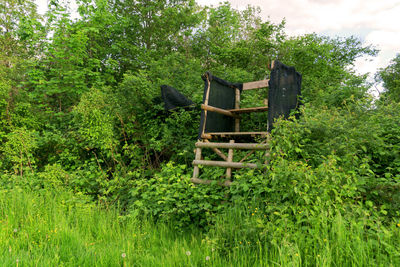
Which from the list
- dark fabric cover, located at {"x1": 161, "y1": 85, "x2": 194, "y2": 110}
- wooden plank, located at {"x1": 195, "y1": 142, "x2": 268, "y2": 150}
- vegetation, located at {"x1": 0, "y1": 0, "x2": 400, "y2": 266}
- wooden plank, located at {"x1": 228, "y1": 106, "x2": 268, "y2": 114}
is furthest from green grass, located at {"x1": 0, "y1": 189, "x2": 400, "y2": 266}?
dark fabric cover, located at {"x1": 161, "y1": 85, "x2": 194, "y2": 110}

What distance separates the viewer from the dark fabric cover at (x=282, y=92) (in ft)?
13.7

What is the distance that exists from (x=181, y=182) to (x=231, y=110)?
2166 mm

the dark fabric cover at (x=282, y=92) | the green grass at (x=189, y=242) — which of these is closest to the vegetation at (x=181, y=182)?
the green grass at (x=189, y=242)

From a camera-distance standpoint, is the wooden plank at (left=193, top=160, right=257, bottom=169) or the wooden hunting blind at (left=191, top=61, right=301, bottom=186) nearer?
the wooden plank at (left=193, top=160, right=257, bottom=169)

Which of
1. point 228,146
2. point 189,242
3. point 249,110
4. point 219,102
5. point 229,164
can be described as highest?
point 219,102

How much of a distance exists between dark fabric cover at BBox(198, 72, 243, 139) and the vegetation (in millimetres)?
579

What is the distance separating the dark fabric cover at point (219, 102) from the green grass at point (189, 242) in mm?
2274

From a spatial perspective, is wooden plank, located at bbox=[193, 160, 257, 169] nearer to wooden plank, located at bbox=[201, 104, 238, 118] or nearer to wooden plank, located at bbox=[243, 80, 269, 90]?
wooden plank, located at bbox=[201, 104, 238, 118]

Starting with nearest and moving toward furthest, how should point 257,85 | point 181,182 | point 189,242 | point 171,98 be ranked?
1. point 189,242
2. point 181,182
3. point 257,85
4. point 171,98

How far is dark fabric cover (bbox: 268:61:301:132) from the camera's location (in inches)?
164

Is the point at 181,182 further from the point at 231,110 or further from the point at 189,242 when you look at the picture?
the point at 231,110

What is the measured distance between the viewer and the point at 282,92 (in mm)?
4410

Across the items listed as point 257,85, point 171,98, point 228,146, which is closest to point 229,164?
point 228,146

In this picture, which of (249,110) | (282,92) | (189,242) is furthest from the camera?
(249,110)
